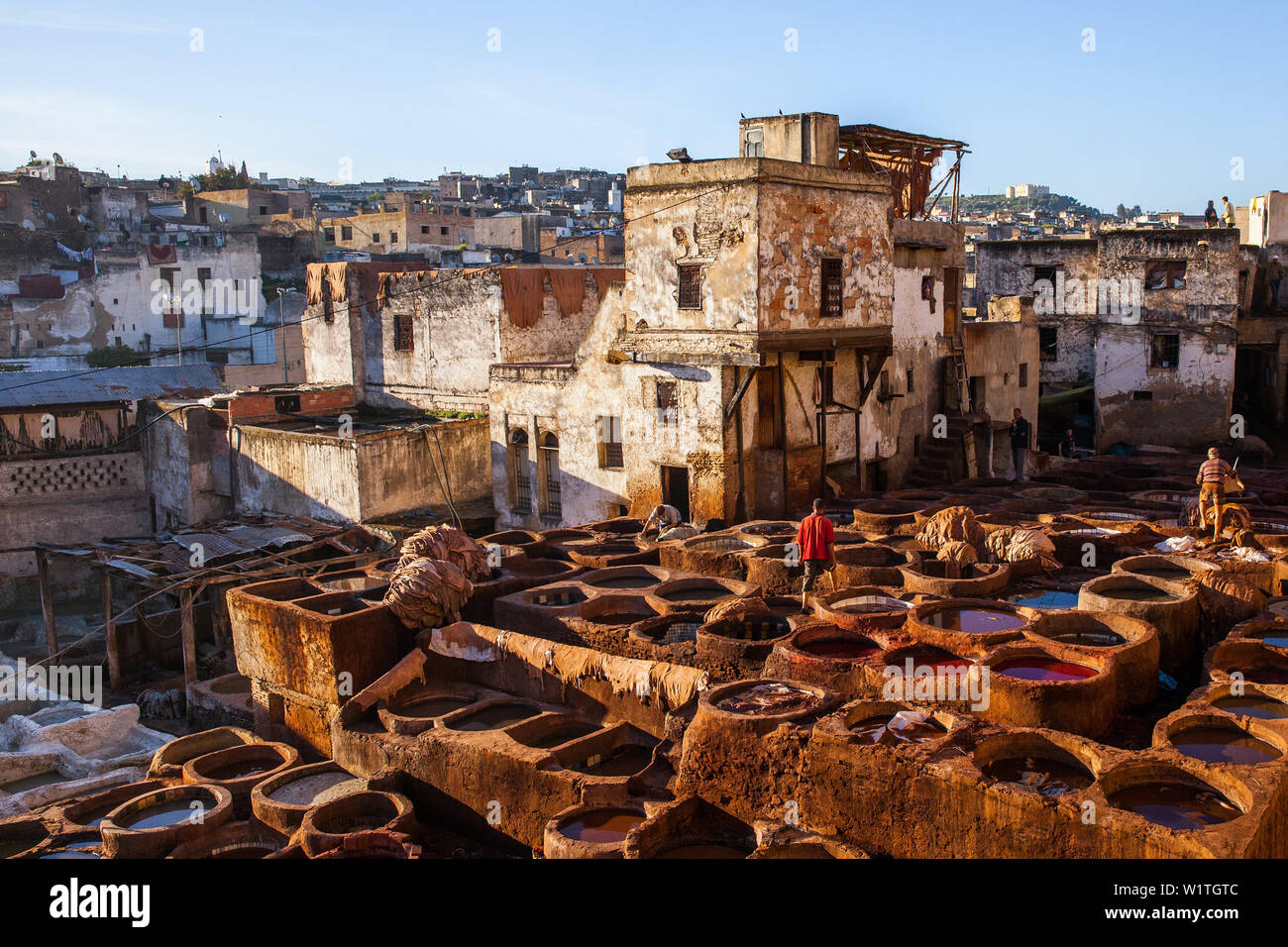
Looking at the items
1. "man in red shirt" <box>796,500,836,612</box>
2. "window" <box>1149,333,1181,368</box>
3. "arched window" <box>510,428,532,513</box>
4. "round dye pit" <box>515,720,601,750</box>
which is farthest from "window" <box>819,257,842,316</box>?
"window" <box>1149,333,1181,368</box>

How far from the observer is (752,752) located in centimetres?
925

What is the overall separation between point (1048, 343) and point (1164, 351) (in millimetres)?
5079

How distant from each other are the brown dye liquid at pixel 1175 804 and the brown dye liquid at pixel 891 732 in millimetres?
1466

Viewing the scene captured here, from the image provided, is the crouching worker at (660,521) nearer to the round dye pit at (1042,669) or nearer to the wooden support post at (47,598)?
the round dye pit at (1042,669)

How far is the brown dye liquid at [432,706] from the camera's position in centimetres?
1257

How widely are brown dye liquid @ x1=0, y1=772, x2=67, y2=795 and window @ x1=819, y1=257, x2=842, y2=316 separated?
1422cm

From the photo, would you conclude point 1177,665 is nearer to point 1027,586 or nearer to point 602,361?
point 1027,586

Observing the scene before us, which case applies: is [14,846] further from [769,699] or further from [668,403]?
[668,403]

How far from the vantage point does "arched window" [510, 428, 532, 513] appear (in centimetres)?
2459

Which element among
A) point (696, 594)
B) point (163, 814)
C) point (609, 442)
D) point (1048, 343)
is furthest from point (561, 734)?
point (1048, 343)

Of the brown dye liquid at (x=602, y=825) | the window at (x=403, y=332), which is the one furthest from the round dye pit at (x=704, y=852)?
the window at (x=403, y=332)
